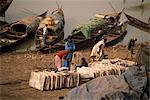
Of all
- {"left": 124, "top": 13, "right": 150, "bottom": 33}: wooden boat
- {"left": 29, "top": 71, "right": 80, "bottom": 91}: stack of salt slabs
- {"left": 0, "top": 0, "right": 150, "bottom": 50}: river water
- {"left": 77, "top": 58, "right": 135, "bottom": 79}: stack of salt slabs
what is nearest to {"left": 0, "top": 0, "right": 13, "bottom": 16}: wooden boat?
{"left": 0, "top": 0, "right": 150, "bottom": 50}: river water

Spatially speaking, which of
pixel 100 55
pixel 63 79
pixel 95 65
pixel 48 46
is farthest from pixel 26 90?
pixel 48 46

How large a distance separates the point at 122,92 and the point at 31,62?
695 centimetres

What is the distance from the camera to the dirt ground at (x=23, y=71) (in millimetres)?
8375

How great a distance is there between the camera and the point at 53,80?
866cm

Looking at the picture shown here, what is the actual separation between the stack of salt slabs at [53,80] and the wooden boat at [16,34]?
18.9 ft

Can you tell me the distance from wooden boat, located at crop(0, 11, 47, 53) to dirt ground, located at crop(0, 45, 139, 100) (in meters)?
0.96

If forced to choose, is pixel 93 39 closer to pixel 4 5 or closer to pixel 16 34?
pixel 16 34

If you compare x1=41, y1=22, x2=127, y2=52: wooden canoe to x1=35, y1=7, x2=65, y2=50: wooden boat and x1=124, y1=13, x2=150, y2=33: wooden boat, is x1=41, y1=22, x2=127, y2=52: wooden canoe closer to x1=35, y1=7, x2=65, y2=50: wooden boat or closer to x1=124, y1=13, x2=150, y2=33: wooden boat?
x1=35, y1=7, x2=65, y2=50: wooden boat

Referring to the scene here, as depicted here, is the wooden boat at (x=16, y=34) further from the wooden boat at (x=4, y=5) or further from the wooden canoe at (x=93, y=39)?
the wooden boat at (x=4, y=5)

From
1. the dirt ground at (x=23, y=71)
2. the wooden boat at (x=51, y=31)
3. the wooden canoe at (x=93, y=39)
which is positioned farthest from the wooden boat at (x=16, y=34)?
the wooden canoe at (x=93, y=39)

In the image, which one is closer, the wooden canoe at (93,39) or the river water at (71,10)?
the wooden canoe at (93,39)

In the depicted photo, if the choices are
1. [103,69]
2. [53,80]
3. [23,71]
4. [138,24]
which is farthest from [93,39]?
[53,80]

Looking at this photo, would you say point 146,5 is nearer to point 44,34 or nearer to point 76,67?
point 44,34

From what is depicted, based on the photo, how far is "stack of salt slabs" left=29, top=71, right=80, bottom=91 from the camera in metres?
8.56
